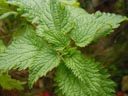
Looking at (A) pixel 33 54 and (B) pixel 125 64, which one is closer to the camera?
(A) pixel 33 54

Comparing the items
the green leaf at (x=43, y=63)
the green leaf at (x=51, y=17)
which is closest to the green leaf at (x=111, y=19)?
the green leaf at (x=51, y=17)

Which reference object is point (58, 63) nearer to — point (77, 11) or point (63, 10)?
point (63, 10)

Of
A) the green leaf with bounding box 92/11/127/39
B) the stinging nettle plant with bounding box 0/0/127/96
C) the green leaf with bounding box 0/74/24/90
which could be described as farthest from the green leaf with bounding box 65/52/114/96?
the green leaf with bounding box 0/74/24/90

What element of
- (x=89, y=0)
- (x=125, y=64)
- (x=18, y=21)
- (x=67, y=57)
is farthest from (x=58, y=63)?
(x=89, y=0)

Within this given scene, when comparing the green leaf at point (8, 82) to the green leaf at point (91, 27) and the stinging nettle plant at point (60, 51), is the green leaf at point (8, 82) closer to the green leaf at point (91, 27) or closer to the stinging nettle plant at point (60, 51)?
the stinging nettle plant at point (60, 51)

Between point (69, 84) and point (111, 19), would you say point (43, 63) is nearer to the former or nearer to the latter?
point (69, 84)

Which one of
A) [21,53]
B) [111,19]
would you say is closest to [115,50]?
[111,19]
